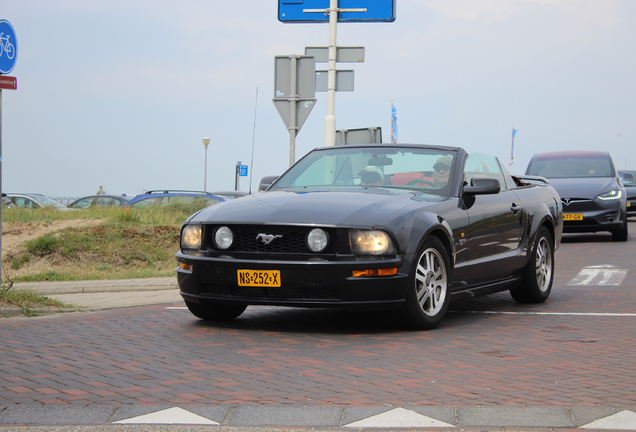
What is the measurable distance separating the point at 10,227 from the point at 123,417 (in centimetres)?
1353

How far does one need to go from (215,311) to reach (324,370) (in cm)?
230

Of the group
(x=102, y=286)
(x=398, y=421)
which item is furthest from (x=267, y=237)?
(x=102, y=286)

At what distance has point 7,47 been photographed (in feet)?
29.4

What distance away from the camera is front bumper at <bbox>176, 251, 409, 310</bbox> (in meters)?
6.38

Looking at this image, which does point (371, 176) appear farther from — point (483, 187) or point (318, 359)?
point (318, 359)

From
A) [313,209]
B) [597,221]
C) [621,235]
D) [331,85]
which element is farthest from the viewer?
[621,235]

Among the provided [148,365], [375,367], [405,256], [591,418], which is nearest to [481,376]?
[375,367]

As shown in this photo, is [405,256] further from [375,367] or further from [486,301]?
[486,301]

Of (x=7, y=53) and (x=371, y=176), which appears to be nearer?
(x=371, y=176)

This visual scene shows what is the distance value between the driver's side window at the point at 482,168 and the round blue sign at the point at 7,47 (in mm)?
4698

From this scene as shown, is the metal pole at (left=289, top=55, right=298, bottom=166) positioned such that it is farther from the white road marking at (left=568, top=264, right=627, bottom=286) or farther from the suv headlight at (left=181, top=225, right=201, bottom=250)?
the suv headlight at (left=181, top=225, right=201, bottom=250)

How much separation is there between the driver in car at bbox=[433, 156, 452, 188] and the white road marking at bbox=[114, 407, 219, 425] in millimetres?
3961

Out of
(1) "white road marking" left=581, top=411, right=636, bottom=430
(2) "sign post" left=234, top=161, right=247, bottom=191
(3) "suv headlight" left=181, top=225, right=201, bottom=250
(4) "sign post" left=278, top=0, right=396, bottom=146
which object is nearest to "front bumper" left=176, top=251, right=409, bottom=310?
(3) "suv headlight" left=181, top=225, right=201, bottom=250

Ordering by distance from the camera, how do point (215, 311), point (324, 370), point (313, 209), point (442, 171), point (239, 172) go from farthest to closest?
point (239, 172) < point (442, 171) < point (215, 311) < point (313, 209) < point (324, 370)
